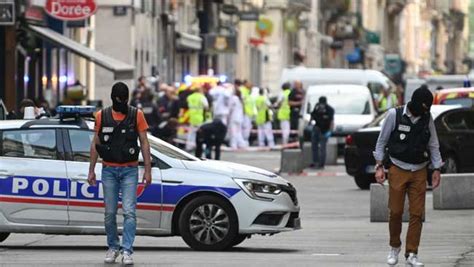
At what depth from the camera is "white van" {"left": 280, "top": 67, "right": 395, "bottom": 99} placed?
49.5m

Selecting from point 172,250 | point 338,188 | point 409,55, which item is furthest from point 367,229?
point 409,55

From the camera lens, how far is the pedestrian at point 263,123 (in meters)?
48.0

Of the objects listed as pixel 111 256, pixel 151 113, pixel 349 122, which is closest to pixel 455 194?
pixel 111 256

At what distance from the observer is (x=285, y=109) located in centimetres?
4806

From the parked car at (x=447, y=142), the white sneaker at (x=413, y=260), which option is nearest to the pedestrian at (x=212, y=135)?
the parked car at (x=447, y=142)

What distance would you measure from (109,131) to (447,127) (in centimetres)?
1309

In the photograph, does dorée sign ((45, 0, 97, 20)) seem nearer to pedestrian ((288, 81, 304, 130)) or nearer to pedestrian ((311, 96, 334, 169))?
pedestrian ((311, 96, 334, 169))

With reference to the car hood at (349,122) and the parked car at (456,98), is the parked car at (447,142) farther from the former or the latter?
the car hood at (349,122)

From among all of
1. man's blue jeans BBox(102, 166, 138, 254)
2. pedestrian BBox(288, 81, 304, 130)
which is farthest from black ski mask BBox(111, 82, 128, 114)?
pedestrian BBox(288, 81, 304, 130)

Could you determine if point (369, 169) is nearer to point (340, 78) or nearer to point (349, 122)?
point (349, 122)

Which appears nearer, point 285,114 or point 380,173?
point 380,173

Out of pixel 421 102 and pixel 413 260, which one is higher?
pixel 421 102

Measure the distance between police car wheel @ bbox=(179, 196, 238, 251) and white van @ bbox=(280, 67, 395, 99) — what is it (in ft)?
102

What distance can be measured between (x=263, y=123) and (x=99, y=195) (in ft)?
98.5
